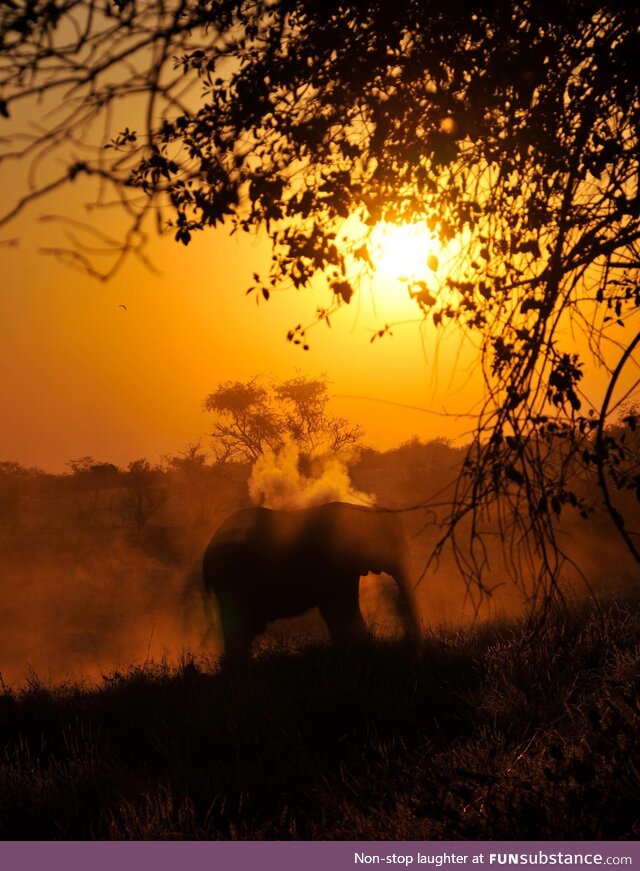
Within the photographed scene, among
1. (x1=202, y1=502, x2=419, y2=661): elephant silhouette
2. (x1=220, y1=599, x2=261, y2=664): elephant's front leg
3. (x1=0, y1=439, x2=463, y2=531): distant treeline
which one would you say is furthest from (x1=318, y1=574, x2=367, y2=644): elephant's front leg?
(x1=0, y1=439, x2=463, y2=531): distant treeline

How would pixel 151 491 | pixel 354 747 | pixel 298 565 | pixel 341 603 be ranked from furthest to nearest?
pixel 151 491 < pixel 298 565 < pixel 341 603 < pixel 354 747

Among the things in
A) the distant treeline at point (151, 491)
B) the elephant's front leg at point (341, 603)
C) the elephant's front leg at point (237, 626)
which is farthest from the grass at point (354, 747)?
the distant treeline at point (151, 491)

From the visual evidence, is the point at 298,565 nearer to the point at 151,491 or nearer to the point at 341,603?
the point at 341,603

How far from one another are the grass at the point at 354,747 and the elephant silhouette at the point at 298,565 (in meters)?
4.11

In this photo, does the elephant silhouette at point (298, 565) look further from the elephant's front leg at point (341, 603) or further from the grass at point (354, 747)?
the grass at point (354, 747)

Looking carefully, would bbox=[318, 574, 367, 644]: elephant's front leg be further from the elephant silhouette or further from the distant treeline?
the distant treeline

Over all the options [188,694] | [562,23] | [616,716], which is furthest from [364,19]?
[188,694]

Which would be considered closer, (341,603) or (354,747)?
(354,747)

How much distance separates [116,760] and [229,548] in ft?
29.2

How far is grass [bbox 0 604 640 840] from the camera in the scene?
4938 millimetres

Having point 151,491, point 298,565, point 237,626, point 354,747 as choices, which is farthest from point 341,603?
point 151,491

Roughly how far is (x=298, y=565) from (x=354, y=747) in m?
9.02

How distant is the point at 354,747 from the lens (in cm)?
733

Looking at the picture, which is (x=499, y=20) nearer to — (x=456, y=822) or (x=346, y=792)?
(x=456, y=822)
